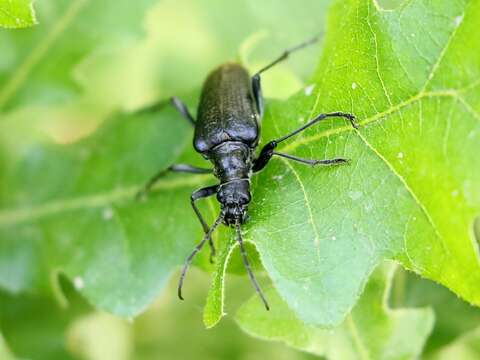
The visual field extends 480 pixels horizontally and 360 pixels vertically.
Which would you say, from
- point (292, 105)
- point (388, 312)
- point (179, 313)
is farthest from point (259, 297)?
point (179, 313)

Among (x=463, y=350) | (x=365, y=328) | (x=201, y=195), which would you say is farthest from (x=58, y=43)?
(x=463, y=350)

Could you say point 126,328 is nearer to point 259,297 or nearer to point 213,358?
point 213,358

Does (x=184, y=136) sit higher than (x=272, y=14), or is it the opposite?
(x=272, y=14)

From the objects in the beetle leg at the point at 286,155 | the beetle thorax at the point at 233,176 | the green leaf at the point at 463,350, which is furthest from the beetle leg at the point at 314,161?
the green leaf at the point at 463,350

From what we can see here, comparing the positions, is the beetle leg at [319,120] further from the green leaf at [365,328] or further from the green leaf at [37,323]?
the green leaf at [37,323]

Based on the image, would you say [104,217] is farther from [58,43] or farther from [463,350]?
[463,350]
